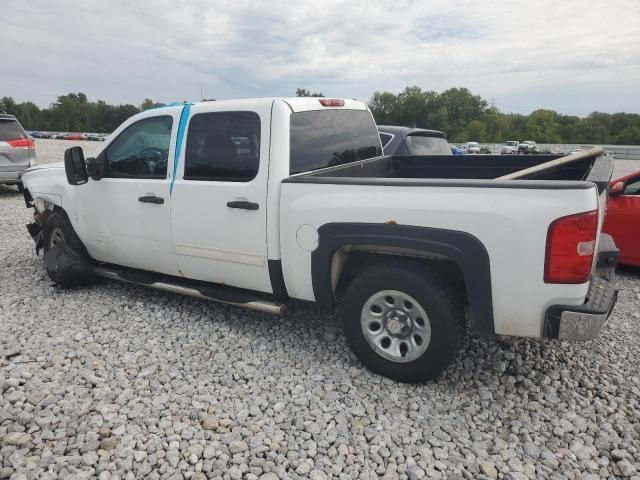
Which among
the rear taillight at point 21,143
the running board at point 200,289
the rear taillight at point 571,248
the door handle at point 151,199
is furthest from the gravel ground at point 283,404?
the rear taillight at point 21,143

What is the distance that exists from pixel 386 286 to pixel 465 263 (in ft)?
1.81

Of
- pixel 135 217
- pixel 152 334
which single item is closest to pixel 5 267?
pixel 135 217

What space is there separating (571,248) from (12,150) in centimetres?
1155

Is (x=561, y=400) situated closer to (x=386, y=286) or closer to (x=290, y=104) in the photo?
(x=386, y=286)

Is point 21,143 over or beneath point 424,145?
over

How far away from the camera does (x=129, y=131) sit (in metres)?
4.35

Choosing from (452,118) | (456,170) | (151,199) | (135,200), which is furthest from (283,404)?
(452,118)

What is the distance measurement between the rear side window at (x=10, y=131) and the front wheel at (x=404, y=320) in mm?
10431

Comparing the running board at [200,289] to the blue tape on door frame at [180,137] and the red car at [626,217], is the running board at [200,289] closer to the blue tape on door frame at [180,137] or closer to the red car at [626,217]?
the blue tape on door frame at [180,137]

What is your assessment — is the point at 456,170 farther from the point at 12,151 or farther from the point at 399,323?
the point at 12,151

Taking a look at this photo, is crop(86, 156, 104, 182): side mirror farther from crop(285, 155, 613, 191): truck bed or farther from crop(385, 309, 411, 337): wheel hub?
crop(385, 309, 411, 337): wheel hub

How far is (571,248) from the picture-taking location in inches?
99.2

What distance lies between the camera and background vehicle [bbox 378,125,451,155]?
21.6 feet

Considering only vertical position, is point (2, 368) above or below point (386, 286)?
below
